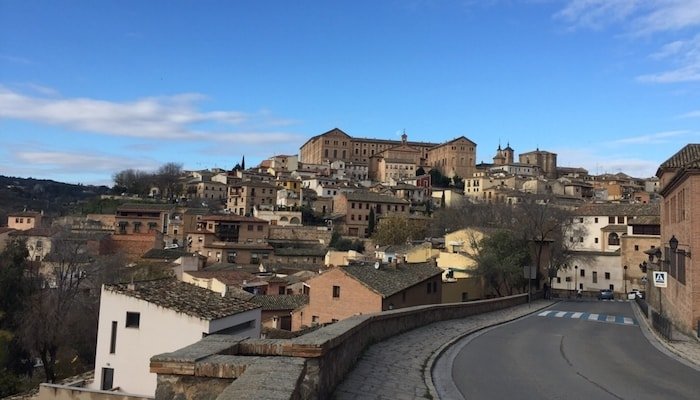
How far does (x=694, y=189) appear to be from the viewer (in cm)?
2012

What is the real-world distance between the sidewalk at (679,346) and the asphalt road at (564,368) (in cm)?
34

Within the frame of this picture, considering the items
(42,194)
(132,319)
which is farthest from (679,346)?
(42,194)

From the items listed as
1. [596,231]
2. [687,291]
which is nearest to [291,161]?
[596,231]

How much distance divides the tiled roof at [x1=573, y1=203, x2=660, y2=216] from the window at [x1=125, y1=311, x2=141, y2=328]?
5940 cm

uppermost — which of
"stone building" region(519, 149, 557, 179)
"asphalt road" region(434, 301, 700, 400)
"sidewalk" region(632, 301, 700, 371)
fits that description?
"stone building" region(519, 149, 557, 179)

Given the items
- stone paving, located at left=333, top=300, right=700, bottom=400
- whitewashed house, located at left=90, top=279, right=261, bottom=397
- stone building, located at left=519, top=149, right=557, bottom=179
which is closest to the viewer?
stone paving, located at left=333, top=300, right=700, bottom=400

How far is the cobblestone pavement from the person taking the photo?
799cm

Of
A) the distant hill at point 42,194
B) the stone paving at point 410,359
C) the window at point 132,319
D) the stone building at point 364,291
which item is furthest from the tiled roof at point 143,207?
the stone paving at point 410,359

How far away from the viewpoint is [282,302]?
3875 cm

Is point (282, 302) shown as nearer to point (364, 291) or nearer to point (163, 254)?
point (364, 291)

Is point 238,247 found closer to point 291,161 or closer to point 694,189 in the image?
point 694,189

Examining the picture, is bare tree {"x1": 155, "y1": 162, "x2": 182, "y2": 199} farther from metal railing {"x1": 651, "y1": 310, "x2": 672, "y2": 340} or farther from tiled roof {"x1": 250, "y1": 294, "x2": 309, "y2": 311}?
metal railing {"x1": 651, "y1": 310, "x2": 672, "y2": 340}

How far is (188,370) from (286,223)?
86390 mm

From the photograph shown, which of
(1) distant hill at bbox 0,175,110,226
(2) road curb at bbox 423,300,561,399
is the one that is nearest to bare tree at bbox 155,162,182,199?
(1) distant hill at bbox 0,175,110,226
